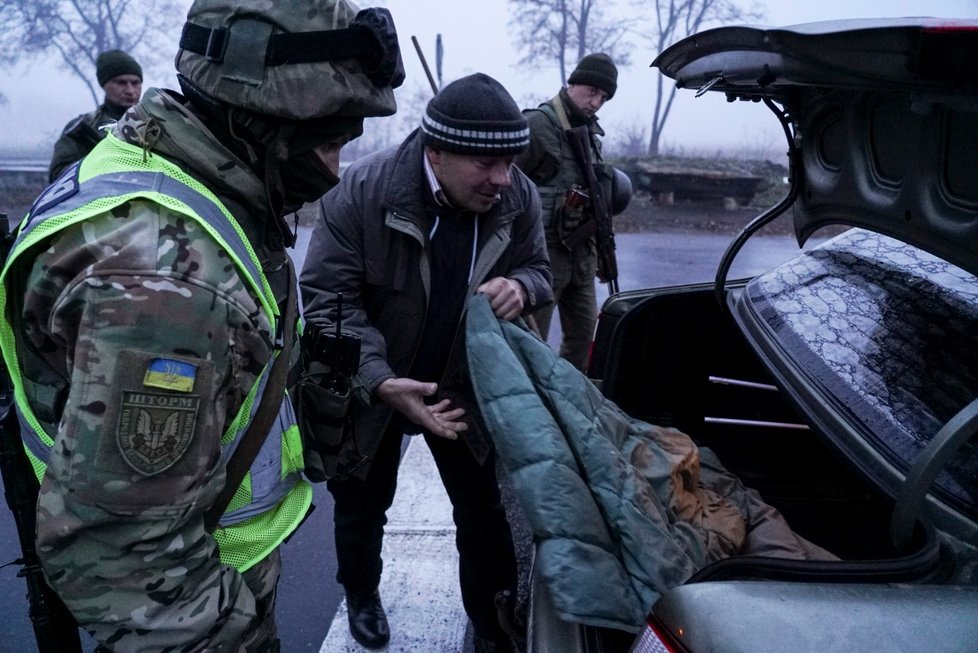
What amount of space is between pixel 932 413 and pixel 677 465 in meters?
0.64

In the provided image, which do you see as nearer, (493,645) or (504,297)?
(504,297)

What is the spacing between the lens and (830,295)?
6.73 ft

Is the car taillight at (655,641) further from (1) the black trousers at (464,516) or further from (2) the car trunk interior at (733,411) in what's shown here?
(2) the car trunk interior at (733,411)

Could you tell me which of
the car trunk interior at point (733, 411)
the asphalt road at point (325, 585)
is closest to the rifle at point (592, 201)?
the asphalt road at point (325, 585)

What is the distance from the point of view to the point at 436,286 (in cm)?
225

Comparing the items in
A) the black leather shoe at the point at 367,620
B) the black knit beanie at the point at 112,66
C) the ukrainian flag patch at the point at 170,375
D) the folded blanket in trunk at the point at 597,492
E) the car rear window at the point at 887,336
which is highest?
the black knit beanie at the point at 112,66

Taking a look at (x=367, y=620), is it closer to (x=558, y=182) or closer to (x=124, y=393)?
(x=124, y=393)

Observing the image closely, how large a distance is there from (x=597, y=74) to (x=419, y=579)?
10.8 ft

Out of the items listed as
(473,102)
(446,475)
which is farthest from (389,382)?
(473,102)

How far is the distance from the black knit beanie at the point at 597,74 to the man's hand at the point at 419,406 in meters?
3.26

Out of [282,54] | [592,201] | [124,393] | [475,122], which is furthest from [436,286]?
[592,201]

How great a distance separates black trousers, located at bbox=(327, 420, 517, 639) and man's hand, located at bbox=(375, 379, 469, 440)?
24cm

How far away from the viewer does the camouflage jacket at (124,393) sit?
1.05 metres

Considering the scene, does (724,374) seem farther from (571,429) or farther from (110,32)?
(110,32)
